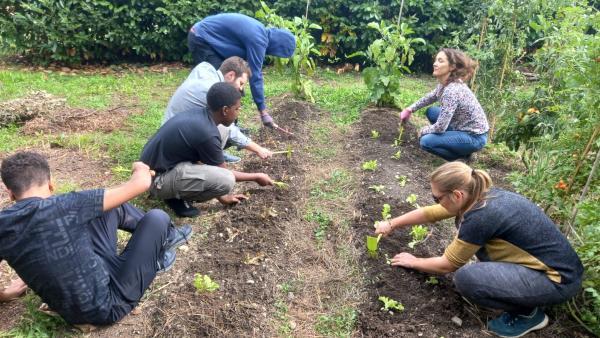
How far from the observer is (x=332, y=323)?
9.25 ft

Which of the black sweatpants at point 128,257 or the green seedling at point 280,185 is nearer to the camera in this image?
the black sweatpants at point 128,257

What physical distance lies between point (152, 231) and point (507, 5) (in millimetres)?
4699

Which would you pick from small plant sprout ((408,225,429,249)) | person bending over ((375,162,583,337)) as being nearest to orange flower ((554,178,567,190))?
person bending over ((375,162,583,337))

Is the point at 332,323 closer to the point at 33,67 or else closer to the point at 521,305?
the point at 521,305

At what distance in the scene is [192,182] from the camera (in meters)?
3.63

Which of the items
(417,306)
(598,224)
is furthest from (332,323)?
(598,224)

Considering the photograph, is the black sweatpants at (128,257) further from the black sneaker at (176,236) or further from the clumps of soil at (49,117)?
the clumps of soil at (49,117)

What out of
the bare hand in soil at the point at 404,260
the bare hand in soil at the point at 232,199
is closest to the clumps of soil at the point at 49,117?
the bare hand in soil at the point at 232,199

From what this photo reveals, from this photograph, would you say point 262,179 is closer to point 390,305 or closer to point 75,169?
point 390,305

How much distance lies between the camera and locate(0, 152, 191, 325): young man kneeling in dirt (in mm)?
2168

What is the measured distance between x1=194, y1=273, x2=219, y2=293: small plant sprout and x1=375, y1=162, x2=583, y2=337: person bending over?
155cm

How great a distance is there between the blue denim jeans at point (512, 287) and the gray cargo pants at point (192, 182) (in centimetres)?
209

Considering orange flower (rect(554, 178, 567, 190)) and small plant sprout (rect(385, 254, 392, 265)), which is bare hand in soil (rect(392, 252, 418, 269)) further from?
orange flower (rect(554, 178, 567, 190))

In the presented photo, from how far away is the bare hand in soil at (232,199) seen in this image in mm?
3957
